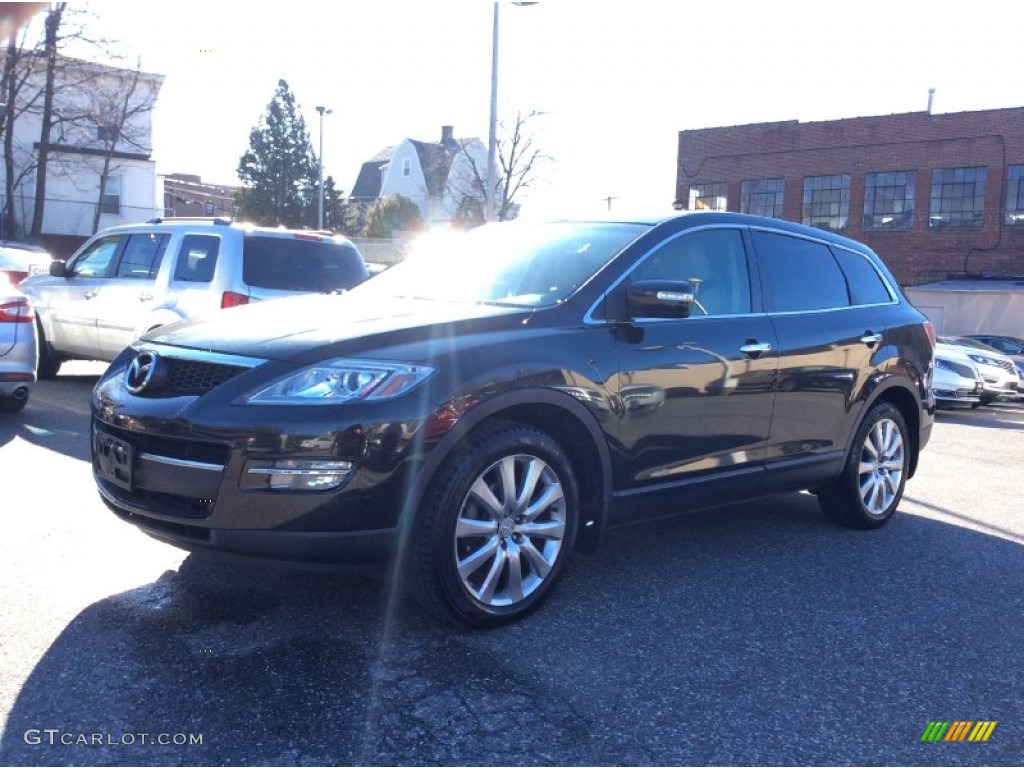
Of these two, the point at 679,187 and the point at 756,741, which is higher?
the point at 679,187

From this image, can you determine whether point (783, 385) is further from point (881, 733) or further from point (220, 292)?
point (220, 292)

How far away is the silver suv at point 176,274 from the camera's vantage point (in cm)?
866

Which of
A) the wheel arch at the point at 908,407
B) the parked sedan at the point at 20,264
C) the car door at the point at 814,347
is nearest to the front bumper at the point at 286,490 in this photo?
the car door at the point at 814,347

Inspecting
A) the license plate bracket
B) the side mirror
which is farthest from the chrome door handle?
the license plate bracket

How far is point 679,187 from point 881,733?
3687cm

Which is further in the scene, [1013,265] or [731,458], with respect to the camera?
[1013,265]

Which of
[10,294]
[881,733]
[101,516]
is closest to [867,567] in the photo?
[881,733]

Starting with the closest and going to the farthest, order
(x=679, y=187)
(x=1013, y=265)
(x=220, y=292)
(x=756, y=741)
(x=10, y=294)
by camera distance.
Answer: (x=756, y=741), (x=10, y=294), (x=220, y=292), (x=1013, y=265), (x=679, y=187)

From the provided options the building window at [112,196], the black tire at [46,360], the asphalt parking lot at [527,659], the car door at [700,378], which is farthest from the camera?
the building window at [112,196]

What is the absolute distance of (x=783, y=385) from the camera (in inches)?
202

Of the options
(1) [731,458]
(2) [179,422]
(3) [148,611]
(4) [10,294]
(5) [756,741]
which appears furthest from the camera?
(4) [10,294]

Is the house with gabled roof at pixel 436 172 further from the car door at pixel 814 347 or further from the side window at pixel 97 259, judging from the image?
the car door at pixel 814 347

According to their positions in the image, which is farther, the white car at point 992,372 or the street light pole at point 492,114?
the street light pole at point 492,114

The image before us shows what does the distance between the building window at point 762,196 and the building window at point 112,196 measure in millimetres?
23004
